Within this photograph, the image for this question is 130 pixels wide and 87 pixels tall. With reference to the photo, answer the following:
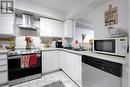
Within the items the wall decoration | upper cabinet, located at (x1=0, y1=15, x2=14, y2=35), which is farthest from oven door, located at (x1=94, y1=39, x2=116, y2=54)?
upper cabinet, located at (x1=0, y1=15, x2=14, y2=35)

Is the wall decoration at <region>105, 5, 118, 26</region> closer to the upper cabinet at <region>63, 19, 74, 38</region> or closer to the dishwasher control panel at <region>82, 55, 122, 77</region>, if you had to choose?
the dishwasher control panel at <region>82, 55, 122, 77</region>

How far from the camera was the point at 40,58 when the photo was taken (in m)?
2.48

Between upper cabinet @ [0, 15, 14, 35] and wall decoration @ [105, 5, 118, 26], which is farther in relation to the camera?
upper cabinet @ [0, 15, 14, 35]

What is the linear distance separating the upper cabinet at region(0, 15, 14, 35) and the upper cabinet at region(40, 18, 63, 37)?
0.91 m

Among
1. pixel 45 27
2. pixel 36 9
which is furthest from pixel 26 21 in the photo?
A: pixel 45 27

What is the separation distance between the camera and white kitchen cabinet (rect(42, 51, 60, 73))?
2.61 metres

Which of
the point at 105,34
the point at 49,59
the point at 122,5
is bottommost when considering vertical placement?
the point at 49,59

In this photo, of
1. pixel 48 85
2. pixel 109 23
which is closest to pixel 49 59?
pixel 48 85

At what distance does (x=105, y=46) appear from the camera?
4.88 ft

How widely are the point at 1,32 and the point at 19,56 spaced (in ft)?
2.89

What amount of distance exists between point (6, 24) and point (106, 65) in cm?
269

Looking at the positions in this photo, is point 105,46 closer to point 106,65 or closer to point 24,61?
point 106,65

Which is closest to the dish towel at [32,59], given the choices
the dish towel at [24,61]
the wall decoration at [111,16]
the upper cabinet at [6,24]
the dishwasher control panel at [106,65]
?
the dish towel at [24,61]

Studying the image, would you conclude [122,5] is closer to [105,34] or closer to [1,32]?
[105,34]
